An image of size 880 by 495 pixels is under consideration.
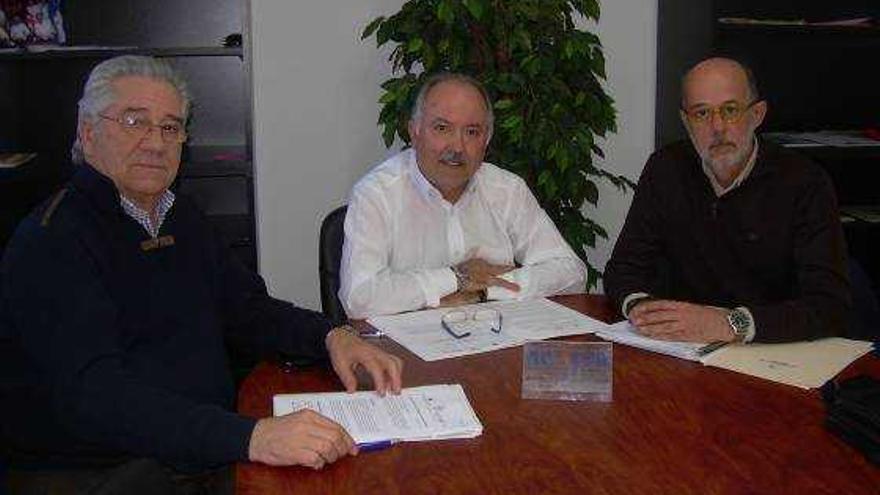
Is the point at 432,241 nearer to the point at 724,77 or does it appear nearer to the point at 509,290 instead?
the point at 509,290

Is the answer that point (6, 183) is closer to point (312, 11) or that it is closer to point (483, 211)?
point (312, 11)

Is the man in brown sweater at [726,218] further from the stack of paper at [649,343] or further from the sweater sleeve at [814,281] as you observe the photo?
the stack of paper at [649,343]

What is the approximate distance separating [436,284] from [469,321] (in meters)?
0.32

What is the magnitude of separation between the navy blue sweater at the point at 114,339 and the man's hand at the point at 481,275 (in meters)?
0.57

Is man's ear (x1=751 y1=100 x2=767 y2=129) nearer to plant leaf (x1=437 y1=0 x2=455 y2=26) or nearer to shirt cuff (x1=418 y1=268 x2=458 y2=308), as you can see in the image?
shirt cuff (x1=418 y1=268 x2=458 y2=308)

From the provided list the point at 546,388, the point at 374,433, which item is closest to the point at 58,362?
the point at 374,433

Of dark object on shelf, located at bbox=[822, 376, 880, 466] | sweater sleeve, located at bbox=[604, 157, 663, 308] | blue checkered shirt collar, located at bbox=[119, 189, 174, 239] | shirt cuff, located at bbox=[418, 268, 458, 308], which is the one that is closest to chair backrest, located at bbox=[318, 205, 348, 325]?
shirt cuff, located at bbox=[418, 268, 458, 308]

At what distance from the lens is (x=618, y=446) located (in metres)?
1.25

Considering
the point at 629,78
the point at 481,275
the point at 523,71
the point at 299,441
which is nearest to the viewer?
the point at 299,441

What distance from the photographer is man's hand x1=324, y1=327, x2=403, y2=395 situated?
1442 millimetres

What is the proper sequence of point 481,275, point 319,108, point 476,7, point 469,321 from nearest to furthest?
point 469,321 → point 481,275 → point 476,7 → point 319,108

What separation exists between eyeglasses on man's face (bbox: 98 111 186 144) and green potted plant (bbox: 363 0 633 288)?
4.49 feet

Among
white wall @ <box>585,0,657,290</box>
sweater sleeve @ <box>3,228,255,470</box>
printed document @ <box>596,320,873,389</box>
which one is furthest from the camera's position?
white wall @ <box>585,0,657,290</box>

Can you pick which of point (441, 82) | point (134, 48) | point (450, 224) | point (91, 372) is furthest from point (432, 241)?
point (134, 48)
